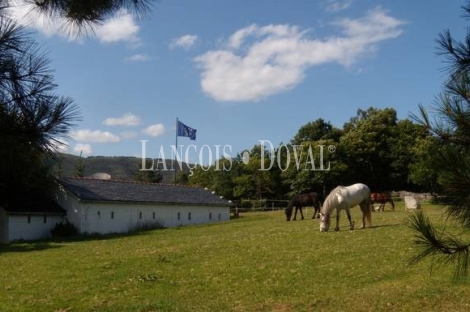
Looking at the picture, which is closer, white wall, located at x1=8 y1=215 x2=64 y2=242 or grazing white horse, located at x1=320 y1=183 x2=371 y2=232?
grazing white horse, located at x1=320 y1=183 x2=371 y2=232

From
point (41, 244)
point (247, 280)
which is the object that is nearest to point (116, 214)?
point (41, 244)

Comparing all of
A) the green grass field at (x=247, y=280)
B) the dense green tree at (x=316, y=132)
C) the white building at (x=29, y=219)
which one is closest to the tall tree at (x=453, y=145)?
the green grass field at (x=247, y=280)

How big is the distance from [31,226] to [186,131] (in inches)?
1093

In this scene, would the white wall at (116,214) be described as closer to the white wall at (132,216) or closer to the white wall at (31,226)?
the white wall at (132,216)

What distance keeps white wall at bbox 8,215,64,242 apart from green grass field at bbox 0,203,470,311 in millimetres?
19629

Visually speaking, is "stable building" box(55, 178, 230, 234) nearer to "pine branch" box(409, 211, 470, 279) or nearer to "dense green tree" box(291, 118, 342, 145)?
"dense green tree" box(291, 118, 342, 145)

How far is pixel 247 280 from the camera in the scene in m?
12.7

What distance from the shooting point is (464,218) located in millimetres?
4863

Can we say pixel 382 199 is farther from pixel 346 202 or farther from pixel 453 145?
pixel 453 145

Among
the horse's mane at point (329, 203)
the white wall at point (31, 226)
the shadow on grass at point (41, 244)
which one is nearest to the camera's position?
the horse's mane at point (329, 203)

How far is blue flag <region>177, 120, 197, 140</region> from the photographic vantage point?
204 feet

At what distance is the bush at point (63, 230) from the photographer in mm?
38000

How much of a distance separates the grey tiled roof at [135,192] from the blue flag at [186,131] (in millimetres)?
10753

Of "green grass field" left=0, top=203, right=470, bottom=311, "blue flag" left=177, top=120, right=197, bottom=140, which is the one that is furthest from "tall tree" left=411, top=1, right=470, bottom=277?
"blue flag" left=177, top=120, right=197, bottom=140
